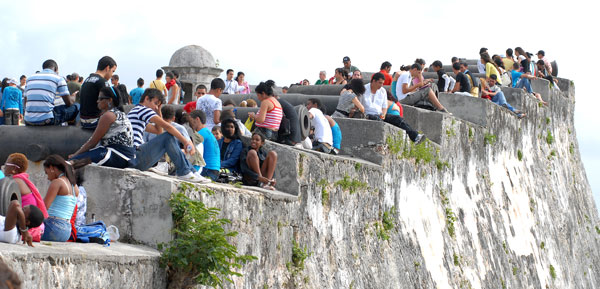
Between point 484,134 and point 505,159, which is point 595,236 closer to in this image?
point 505,159

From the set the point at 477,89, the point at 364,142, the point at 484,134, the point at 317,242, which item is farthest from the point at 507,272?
the point at 317,242

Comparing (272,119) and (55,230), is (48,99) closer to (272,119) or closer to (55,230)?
(272,119)

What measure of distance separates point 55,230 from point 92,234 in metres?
0.41

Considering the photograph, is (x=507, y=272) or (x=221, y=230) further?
(x=507, y=272)

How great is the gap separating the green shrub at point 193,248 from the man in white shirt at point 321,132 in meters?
4.50

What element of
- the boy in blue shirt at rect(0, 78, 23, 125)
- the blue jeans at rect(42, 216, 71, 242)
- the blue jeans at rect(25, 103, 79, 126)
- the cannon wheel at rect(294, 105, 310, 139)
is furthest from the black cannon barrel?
A: the boy in blue shirt at rect(0, 78, 23, 125)

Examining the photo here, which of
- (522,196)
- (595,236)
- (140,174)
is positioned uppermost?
(140,174)

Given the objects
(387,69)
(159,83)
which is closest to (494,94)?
(387,69)

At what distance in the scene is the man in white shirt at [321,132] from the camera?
1220cm

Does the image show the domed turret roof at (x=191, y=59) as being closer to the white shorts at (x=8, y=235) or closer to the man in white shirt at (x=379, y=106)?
the man in white shirt at (x=379, y=106)

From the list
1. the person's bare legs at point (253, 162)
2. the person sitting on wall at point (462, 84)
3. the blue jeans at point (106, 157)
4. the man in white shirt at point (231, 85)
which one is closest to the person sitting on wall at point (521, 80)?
the person sitting on wall at point (462, 84)

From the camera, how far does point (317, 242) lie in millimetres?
10578

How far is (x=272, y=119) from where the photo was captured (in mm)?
11461

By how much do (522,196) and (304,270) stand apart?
449 inches
